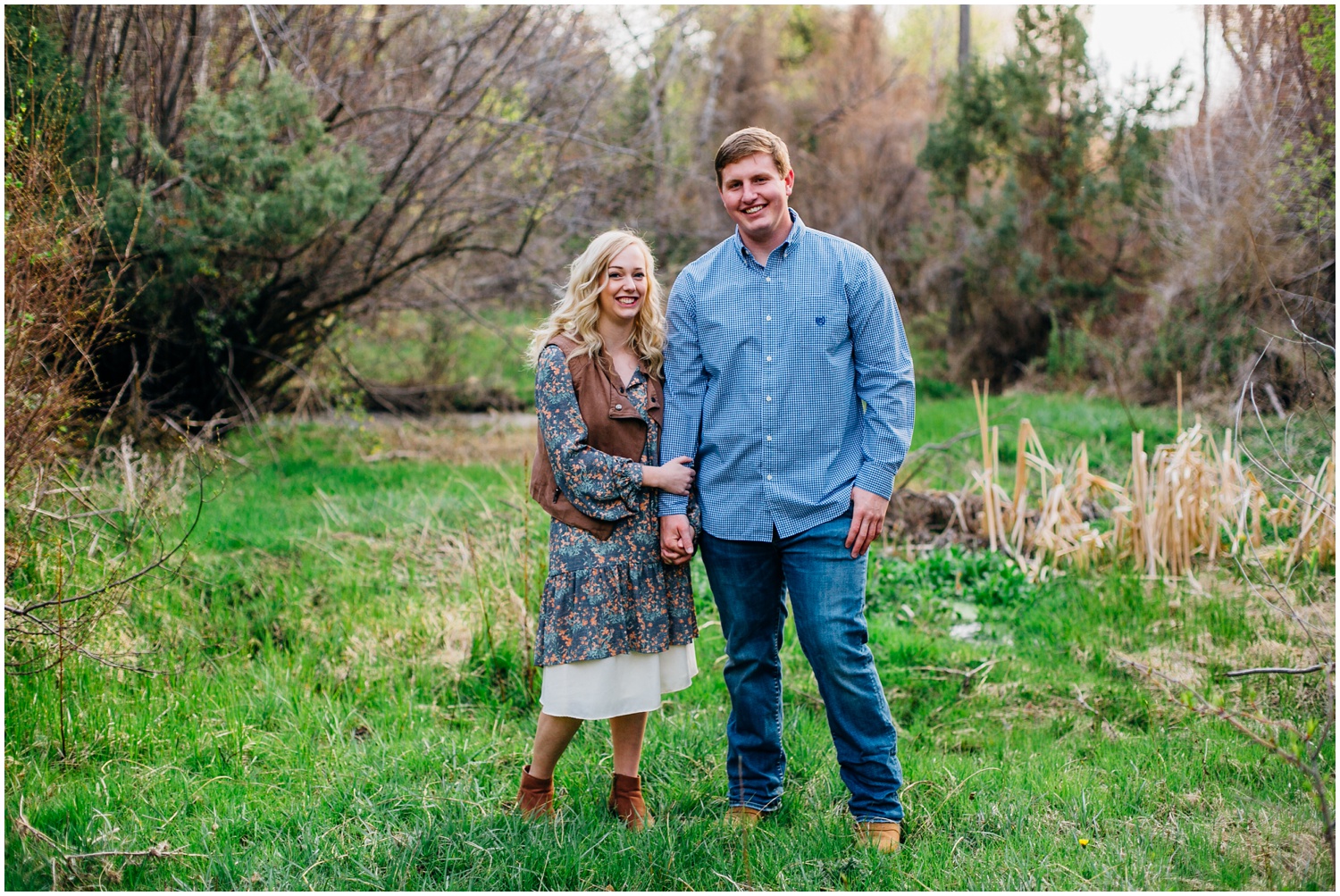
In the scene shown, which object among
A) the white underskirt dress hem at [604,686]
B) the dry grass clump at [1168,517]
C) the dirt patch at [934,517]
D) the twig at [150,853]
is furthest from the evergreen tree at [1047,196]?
the twig at [150,853]

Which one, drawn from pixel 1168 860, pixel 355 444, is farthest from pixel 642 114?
pixel 1168 860

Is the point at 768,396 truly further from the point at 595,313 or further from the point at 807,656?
the point at 807,656

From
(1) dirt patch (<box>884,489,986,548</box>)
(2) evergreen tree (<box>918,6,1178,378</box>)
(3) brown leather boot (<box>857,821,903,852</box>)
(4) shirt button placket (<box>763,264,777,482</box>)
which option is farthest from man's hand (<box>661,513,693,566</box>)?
(2) evergreen tree (<box>918,6,1178,378</box>)

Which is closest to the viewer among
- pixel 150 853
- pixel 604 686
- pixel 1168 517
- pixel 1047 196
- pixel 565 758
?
pixel 150 853

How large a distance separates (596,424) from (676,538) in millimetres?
412

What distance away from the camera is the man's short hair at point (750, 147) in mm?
2990

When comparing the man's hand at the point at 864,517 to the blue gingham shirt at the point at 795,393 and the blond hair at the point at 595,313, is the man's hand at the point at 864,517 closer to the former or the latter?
the blue gingham shirt at the point at 795,393

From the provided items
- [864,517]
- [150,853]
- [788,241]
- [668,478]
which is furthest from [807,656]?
[150,853]

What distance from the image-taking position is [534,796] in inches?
124

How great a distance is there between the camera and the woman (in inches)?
119

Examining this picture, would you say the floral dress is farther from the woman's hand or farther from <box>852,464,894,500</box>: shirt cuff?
<box>852,464,894,500</box>: shirt cuff

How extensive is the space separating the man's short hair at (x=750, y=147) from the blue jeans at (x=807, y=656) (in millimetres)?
1083

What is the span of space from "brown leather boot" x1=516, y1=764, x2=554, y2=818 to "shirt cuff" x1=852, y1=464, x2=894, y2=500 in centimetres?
131

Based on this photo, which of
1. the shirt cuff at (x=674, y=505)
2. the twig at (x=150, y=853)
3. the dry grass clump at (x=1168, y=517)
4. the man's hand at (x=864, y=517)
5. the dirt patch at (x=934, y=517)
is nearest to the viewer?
the twig at (x=150, y=853)
